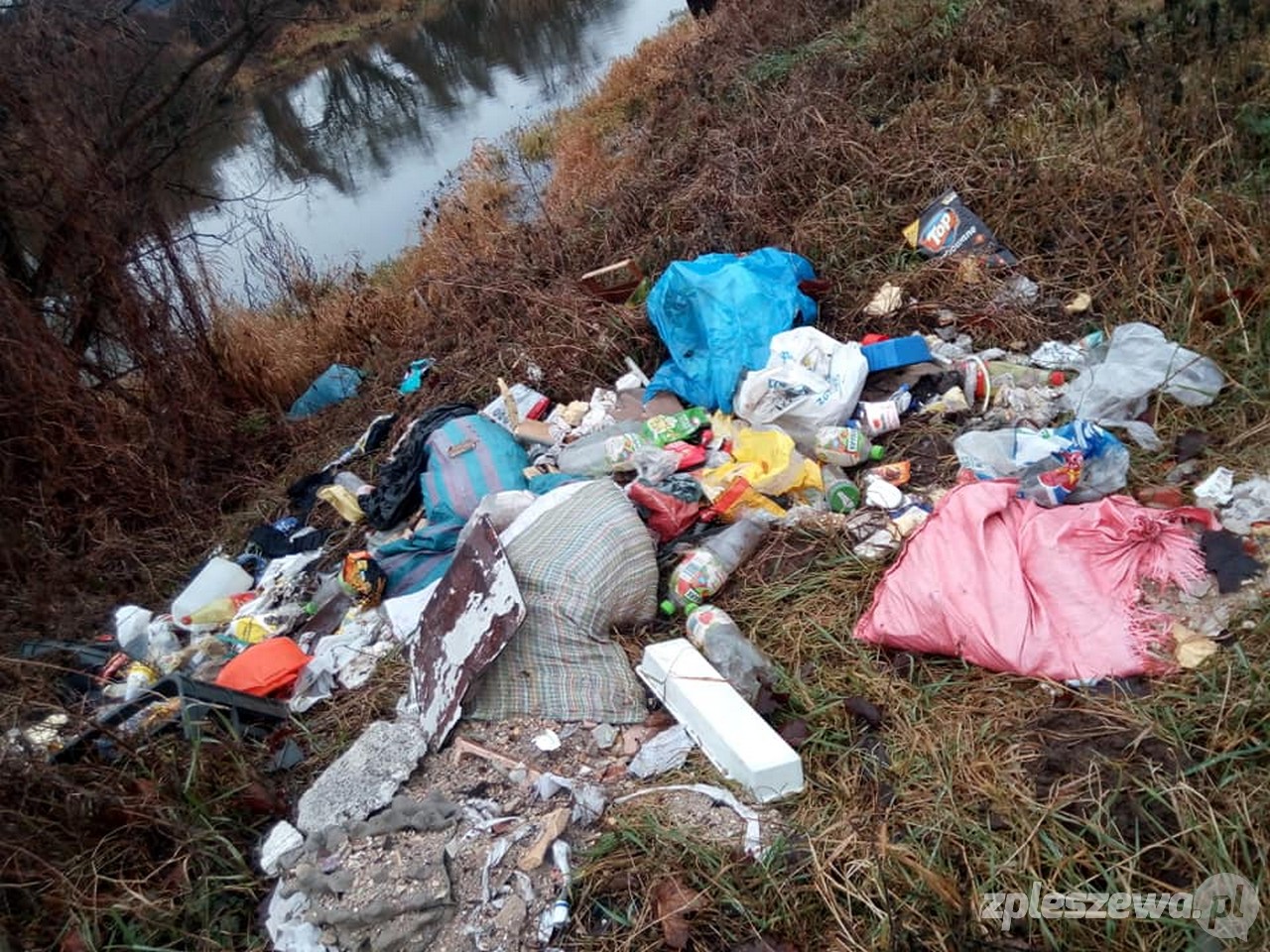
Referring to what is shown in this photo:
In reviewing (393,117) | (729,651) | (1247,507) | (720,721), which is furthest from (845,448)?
(393,117)

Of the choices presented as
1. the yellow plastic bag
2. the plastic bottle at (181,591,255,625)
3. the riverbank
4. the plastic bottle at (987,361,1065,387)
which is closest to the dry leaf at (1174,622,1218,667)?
the plastic bottle at (987,361,1065,387)

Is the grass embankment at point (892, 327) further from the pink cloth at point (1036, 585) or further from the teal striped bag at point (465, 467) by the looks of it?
the teal striped bag at point (465, 467)

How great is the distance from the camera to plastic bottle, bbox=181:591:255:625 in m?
3.16

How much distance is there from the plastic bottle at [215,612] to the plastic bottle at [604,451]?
4.64ft

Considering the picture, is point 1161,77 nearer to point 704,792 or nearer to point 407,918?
point 704,792

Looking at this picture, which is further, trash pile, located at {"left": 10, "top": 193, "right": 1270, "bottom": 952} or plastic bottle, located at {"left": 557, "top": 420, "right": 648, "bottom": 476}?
plastic bottle, located at {"left": 557, "top": 420, "right": 648, "bottom": 476}

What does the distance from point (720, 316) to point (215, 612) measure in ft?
7.90

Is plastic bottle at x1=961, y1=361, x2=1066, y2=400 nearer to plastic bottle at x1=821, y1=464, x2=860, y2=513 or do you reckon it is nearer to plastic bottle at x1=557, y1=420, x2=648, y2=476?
plastic bottle at x1=821, y1=464, x2=860, y2=513

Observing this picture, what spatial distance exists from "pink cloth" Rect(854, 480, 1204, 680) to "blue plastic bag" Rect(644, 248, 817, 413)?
131 centimetres

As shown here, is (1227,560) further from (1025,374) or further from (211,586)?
(211,586)

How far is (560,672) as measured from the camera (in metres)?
2.23

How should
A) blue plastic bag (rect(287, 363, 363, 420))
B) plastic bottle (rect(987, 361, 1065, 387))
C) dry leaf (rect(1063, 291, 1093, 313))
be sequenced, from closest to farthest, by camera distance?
1. plastic bottle (rect(987, 361, 1065, 387))
2. dry leaf (rect(1063, 291, 1093, 313))
3. blue plastic bag (rect(287, 363, 363, 420))

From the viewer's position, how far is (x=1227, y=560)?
1.94 metres

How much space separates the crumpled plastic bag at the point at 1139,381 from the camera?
8.46 ft
